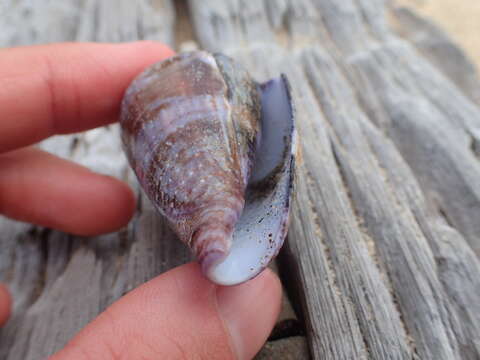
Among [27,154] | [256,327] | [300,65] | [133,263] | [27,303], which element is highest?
[300,65]

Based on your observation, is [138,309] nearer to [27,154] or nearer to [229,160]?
[229,160]

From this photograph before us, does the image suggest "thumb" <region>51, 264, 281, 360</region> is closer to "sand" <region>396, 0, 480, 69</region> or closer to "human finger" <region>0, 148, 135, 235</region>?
"human finger" <region>0, 148, 135, 235</region>

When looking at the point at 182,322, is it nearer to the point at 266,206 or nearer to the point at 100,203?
the point at 266,206

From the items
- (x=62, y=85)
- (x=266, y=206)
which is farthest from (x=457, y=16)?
(x=62, y=85)

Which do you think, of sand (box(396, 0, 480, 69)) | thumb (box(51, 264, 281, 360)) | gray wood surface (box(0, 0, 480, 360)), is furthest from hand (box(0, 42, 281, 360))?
sand (box(396, 0, 480, 69))

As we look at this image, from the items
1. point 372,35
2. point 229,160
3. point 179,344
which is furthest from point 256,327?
point 372,35

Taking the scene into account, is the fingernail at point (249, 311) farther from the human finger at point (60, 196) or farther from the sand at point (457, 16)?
the sand at point (457, 16)
